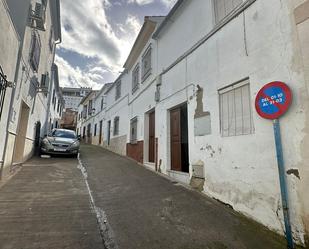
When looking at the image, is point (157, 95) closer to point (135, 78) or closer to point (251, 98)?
point (135, 78)

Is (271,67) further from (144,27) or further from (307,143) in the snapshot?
(144,27)

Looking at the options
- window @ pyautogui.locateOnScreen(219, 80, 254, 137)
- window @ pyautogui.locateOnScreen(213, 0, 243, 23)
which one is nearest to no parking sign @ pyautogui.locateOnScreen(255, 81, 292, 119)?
window @ pyautogui.locateOnScreen(219, 80, 254, 137)

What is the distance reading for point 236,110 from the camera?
417 cm

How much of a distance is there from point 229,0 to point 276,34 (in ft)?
6.87

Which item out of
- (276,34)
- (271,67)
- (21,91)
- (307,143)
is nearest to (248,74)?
(271,67)

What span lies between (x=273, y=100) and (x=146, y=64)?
7440mm

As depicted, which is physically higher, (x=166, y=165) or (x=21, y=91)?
(x=21, y=91)

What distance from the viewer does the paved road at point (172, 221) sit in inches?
110

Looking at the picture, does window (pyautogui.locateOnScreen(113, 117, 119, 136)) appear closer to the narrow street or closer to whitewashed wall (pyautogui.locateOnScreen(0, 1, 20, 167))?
the narrow street

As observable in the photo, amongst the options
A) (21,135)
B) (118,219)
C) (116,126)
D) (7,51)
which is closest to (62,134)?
(21,135)

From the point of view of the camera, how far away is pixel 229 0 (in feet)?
15.6

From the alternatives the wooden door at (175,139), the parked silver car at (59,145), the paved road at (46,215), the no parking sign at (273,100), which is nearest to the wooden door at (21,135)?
the paved road at (46,215)

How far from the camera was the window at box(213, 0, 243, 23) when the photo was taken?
15.0ft

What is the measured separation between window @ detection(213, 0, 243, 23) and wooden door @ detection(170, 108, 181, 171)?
293 centimetres
